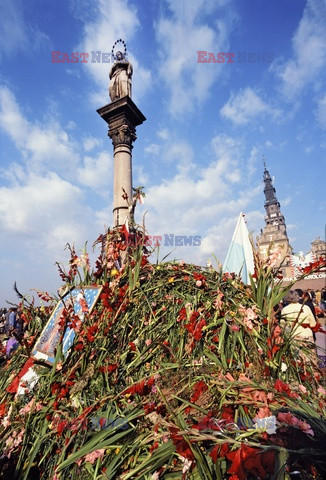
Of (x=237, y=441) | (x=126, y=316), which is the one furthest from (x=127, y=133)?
(x=237, y=441)

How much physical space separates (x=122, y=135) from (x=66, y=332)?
24.3ft

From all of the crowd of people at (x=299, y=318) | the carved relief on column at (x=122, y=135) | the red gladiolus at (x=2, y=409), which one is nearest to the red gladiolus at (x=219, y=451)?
the crowd of people at (x=299, y=318)

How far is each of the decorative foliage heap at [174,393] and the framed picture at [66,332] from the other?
0.38 feet

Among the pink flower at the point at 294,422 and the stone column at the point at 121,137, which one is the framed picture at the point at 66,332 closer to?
the pink flower at the point at 294,422

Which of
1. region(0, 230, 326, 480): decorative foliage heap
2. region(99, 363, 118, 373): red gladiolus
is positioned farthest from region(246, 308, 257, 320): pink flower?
region(99, 363, 118, 373): red gladiolus

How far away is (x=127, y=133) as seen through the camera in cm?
855

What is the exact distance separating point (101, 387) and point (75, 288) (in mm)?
1356

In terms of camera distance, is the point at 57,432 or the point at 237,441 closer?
the point at 237,441

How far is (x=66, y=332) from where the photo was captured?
2582 millimetres

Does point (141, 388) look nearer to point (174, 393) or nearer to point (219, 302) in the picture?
point (174, 393)

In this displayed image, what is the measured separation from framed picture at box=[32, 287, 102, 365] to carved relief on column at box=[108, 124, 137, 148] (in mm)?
6698

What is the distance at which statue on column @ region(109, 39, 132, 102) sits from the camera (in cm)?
901

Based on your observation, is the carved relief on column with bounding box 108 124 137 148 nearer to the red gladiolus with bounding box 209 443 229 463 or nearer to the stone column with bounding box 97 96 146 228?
the stone column with bounding box 97 96 146 228

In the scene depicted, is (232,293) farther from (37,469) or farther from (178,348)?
(37,469)
